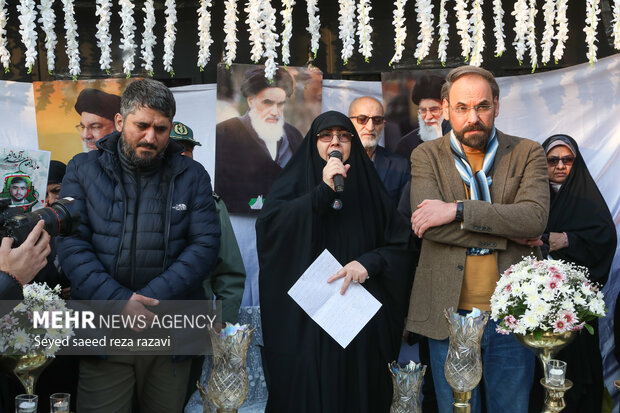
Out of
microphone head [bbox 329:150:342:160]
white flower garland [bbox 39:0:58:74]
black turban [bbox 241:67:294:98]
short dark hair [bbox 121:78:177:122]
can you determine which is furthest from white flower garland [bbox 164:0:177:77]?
microphone head [bbox 329:150:342:160]

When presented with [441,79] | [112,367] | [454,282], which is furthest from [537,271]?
[441,79]

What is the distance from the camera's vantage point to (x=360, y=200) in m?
2.86

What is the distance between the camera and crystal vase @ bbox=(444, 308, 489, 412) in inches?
86.0

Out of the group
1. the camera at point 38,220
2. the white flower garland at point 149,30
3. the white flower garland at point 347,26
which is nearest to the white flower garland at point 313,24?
the white flower garland at point 347,26

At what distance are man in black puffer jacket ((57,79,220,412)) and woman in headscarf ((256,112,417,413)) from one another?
333mm

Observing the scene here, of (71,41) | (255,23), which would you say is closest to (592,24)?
(255,23)

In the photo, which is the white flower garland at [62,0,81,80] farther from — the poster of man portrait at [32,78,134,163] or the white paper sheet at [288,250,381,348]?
the white paper sheet at [288,250,381,348]

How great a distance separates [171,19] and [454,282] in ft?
9.22

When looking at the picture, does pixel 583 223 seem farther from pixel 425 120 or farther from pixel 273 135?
pixel 273 135

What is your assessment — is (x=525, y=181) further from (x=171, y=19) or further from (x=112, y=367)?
(x=171, y=19)

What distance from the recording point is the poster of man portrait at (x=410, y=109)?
176 inches

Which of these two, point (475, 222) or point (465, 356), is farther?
point (475, 222)

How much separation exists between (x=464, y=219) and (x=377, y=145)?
5.98 feet

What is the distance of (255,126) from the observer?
4.40 meters
